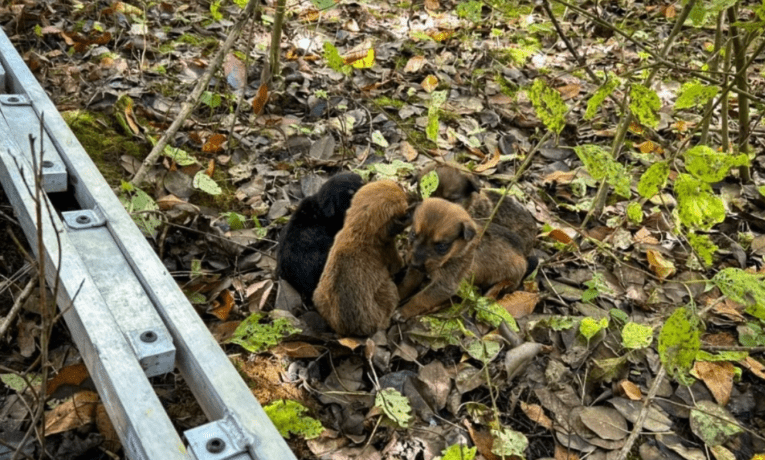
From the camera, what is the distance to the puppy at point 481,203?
4746 millimetres

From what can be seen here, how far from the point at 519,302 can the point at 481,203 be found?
34.3 inches

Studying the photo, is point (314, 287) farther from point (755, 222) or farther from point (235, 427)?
point (755, 222)

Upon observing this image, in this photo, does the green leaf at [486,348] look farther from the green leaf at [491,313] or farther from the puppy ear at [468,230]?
the puppy ear at [468,230]

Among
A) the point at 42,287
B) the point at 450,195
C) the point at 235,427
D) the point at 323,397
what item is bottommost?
the point at 323,397

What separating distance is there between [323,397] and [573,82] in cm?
469

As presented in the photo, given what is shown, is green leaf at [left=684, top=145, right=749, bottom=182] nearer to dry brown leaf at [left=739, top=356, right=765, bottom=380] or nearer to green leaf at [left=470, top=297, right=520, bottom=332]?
green leaf at [left=470, top=297, right=520, bottom=332]

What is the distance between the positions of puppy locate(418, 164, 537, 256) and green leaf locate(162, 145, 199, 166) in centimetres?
160

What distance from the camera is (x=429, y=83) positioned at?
6672mm

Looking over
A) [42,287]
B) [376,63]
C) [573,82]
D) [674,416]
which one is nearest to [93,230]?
[42,287]

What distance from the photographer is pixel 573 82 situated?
279 inches

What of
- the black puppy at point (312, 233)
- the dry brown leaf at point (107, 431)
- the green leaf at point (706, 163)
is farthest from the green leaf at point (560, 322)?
the dry brown leaf at point (107, 431)

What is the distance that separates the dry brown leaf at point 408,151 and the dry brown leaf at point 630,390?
99.3 inches

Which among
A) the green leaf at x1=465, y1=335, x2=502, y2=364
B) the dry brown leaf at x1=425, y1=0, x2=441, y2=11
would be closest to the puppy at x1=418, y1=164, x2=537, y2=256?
the green leaf at x1=465, y1=335, x2=502, y2=364

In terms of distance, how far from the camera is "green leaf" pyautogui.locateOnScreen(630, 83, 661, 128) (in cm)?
293
